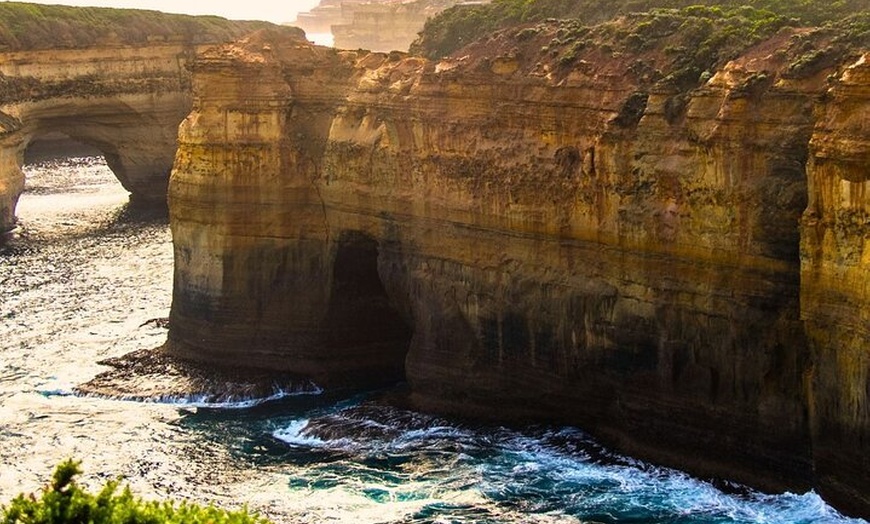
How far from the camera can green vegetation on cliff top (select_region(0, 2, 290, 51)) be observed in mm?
87062

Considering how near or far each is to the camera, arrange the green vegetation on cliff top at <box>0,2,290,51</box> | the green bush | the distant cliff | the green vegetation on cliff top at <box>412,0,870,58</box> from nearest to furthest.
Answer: the green bush < the green vegetation on cliff top at <box>412,0,870,58</box> < the green vegetation on cliff top at <box>0,2,290,51</box> < the distant cliff

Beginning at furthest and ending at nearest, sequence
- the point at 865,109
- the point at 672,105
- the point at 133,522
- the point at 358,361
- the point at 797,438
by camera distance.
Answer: the point at 358,361, the point at 672,105, the point at 797,438, the point at 865,109, the point at 133,522

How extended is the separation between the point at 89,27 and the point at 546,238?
53113 mm

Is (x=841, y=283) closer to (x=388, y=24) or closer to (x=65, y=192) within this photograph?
(x=65, y=192)

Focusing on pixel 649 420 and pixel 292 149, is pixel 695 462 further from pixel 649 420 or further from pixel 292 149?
pixel 292 149

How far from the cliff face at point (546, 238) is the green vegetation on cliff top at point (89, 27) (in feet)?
122

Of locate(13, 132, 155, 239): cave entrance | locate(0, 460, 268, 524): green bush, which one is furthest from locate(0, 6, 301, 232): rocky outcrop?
locate(0, 460, 268, 524): green bush

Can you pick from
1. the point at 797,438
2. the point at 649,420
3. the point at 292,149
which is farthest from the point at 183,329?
the point at 797,438

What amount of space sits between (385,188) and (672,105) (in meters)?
10.5

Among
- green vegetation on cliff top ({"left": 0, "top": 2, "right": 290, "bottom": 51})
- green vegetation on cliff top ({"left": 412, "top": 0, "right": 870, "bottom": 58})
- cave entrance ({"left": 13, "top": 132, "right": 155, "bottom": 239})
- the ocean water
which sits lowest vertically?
the ocean water

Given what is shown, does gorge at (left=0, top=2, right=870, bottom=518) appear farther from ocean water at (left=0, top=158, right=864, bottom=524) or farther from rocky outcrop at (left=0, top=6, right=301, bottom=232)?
rocky outcrop at (left=0, top=6, right=301, bottom=232)

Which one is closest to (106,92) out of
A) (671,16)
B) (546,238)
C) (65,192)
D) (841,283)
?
(65,192)

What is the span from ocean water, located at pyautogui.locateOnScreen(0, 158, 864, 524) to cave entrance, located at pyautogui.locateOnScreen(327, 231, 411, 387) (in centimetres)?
186

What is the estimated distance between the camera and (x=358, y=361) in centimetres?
5103
